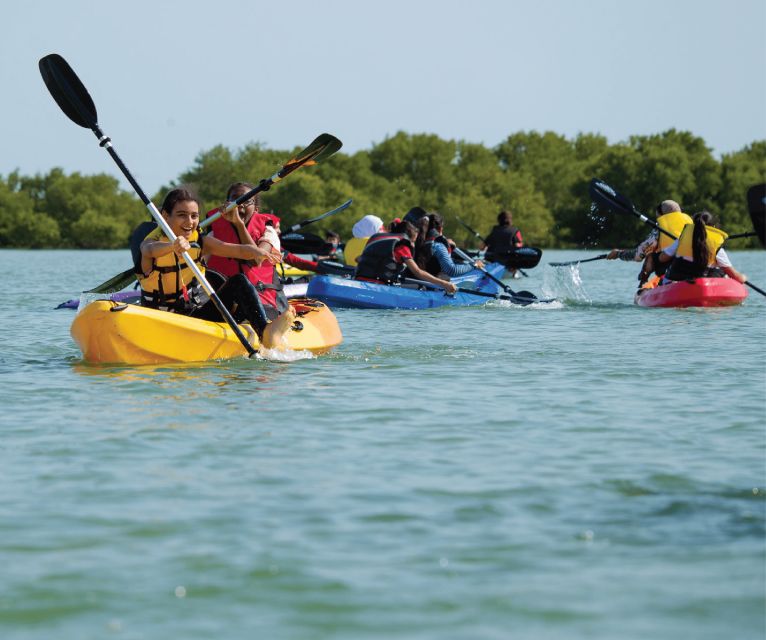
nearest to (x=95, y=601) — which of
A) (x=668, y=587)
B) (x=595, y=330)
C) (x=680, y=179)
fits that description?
(x=668, y=587)

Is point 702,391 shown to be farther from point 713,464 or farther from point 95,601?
point 95,601

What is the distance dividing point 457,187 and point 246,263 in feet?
252

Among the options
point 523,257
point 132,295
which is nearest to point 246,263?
point 132,295

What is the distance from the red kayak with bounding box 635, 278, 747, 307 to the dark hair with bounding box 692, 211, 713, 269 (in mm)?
199

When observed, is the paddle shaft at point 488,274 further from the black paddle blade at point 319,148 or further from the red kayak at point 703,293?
the black paddle blade at point 319,148

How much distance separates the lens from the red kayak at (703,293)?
47.6 ft

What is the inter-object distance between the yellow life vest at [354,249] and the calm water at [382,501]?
9.05 m

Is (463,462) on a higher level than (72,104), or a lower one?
lower

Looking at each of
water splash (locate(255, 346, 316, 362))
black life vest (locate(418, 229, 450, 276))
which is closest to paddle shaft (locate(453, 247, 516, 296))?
black life vest (locate(418, 229, 450, 276))

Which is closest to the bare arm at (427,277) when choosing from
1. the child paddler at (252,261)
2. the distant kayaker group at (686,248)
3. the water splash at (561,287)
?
the distant kayaker group at (686,248)

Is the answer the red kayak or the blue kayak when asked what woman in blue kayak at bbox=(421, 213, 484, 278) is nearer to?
the blue kayak

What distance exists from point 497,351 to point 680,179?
62.9 m

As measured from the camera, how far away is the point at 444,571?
3881 millimetres

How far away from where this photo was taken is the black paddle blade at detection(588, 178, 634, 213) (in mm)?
16031
